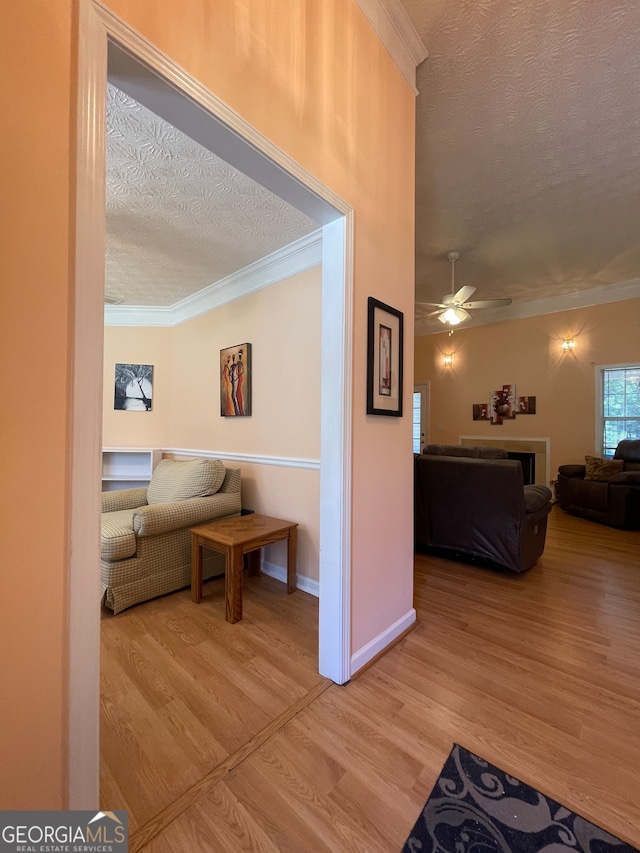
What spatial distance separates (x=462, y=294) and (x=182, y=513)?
3528 millimetres

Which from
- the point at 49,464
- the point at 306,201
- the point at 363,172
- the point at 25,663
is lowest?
the point at 25,663

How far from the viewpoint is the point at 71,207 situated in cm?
79

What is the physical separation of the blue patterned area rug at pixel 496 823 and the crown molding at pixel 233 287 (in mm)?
2902

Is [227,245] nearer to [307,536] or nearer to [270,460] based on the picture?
[270,460]

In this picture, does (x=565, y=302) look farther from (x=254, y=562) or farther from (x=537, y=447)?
(x=254, y=562)

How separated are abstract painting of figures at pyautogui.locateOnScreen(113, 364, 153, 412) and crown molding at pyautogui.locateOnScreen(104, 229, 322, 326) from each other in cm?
54

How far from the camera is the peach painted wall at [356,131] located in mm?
1093

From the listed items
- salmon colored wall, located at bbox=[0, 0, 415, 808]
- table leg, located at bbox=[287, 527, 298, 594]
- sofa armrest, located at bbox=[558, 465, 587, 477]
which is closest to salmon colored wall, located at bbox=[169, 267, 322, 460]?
table leg, located at bbox=[287, 527, 298, 594]

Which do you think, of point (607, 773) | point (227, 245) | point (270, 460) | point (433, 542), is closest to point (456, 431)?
point (433, 542)

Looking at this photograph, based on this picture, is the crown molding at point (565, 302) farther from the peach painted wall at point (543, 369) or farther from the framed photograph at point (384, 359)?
the framed photograph at point (384, 359)

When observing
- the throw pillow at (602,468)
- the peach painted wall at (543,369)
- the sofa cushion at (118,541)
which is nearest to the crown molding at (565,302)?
the peach painted wall at (543,369)

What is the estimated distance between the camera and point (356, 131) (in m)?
1.65

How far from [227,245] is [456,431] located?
5168 mm

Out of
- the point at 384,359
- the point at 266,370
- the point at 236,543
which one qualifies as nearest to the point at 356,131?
the point at 384,359
